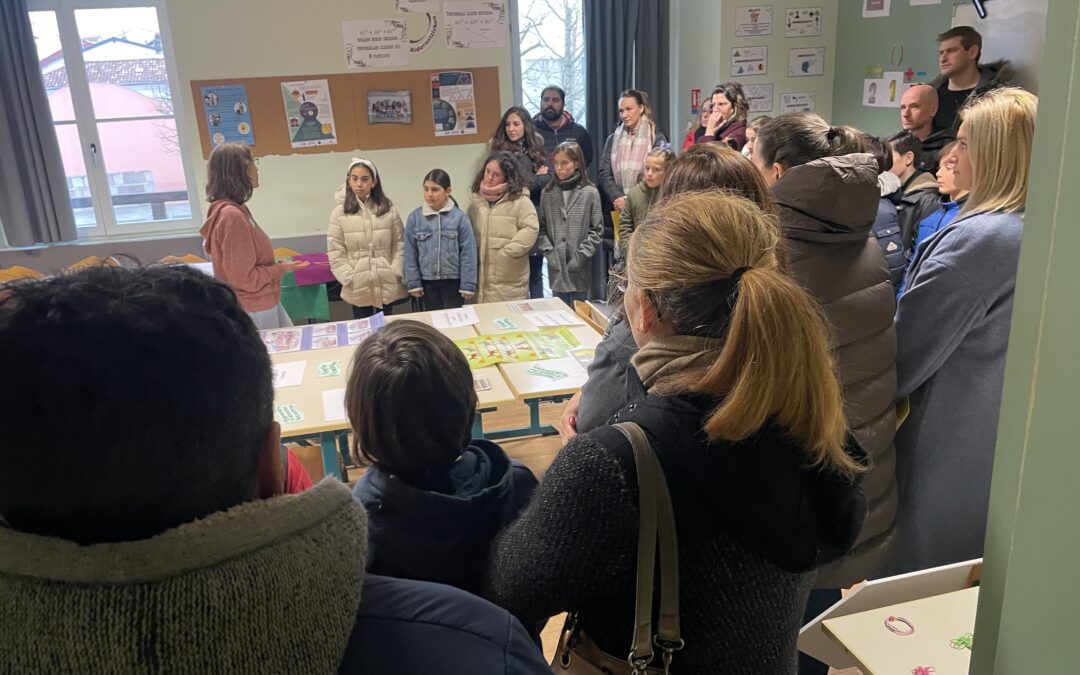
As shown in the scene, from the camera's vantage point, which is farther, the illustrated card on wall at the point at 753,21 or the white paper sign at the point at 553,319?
the illustrated card on wall at the point at 753,21

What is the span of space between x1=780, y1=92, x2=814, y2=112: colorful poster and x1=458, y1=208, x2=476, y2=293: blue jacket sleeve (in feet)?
9.23

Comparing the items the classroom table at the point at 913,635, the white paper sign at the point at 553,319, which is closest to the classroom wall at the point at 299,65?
the white paper sign at the point at 553,319

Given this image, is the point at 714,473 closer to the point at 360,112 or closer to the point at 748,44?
the point at 360,112

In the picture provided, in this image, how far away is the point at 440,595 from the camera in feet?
2.23

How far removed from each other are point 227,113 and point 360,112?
857mm

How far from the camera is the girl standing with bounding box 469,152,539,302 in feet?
14.3

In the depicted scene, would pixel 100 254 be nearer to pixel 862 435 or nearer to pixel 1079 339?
pixel 862 435

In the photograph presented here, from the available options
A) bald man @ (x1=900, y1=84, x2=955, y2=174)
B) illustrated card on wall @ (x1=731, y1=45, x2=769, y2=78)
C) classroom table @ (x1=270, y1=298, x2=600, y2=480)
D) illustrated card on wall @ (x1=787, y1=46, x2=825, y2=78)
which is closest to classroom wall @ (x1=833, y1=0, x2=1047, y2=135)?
illustrated card on wall @ (x1=787, y1=46, x2=825, y2=78)

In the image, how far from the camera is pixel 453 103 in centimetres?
525

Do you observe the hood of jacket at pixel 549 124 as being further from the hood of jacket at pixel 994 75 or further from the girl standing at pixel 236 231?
the girl standing at pixel 236 231

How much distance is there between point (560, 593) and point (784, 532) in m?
0.29

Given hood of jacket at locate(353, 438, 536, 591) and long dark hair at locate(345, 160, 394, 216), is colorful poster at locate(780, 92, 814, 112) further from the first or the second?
hood of jacket at locate(353, 438, 536, 591)

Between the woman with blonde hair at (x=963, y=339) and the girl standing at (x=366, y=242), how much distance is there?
10.3 ft

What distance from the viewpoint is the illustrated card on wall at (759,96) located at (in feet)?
18.3
